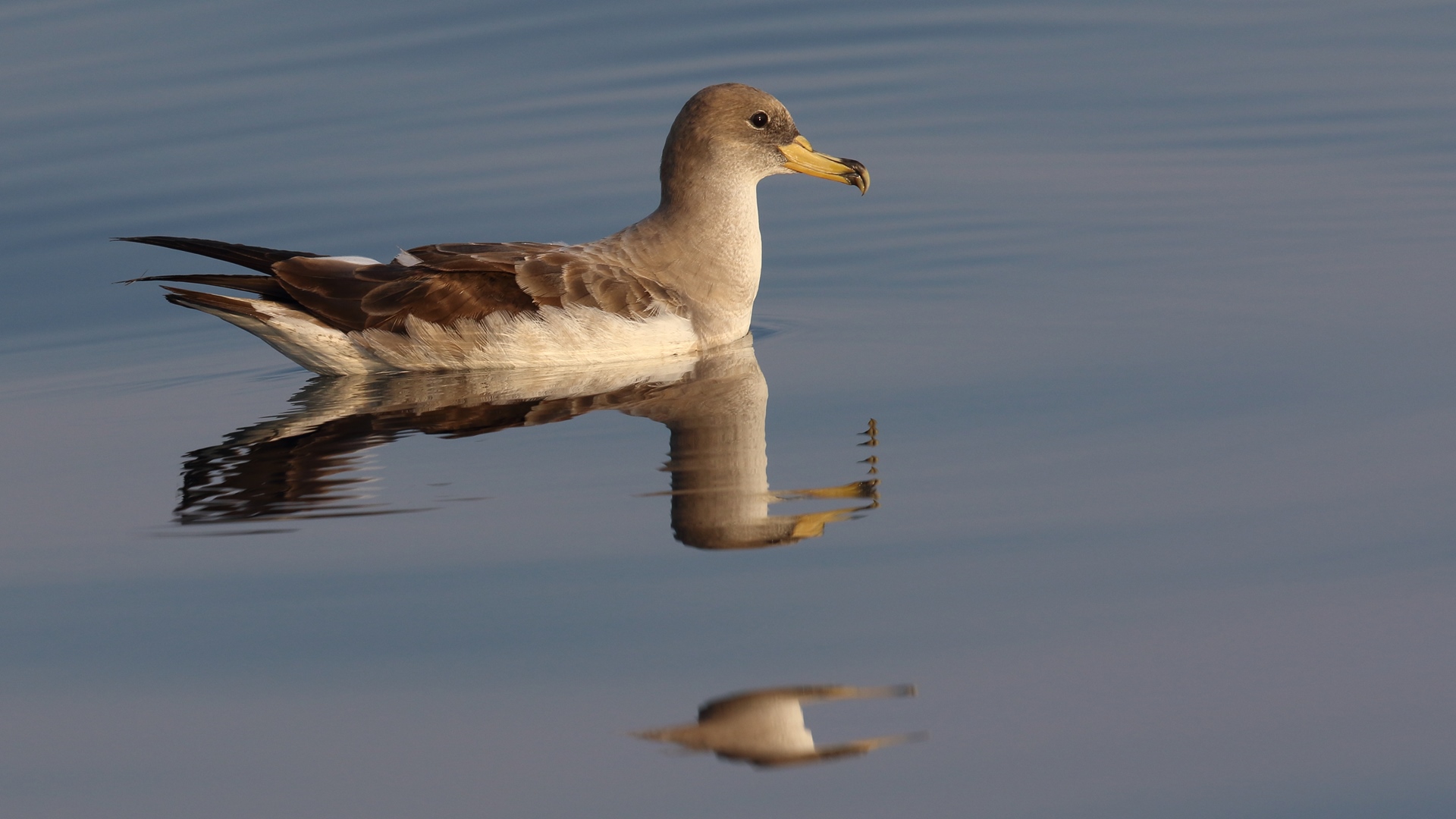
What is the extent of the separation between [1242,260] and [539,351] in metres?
4.06

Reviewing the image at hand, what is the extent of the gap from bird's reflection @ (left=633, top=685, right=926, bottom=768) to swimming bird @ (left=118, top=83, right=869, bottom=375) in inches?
178

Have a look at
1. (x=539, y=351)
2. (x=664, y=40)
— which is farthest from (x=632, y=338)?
(x=664, y=40)

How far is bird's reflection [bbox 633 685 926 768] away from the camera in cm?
520

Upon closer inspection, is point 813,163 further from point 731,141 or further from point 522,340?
point 522,340

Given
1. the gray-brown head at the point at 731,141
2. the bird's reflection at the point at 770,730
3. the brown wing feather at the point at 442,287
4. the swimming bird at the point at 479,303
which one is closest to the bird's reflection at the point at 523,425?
the swimming bird at the point at 479,303

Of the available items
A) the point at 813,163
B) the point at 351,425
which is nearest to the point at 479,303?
the point at 351,425

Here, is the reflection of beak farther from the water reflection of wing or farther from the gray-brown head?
the water reflection of wing

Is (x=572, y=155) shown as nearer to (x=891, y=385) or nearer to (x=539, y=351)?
(x=539, y=351)

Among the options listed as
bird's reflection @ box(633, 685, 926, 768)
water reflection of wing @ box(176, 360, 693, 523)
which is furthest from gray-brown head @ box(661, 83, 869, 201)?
bird's reflection @ box(633, 685, 926, 768)

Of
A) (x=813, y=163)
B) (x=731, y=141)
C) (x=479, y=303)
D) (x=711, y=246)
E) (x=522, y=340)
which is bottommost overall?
(x=522, y=340)

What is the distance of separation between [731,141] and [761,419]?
2.59m

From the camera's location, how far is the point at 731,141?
34.5ft

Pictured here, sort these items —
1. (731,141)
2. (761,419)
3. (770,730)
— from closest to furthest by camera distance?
(770,730) < (761,419) < (731,141)

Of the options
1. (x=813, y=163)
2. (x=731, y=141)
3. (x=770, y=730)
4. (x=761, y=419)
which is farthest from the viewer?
(x=813, y=163)
